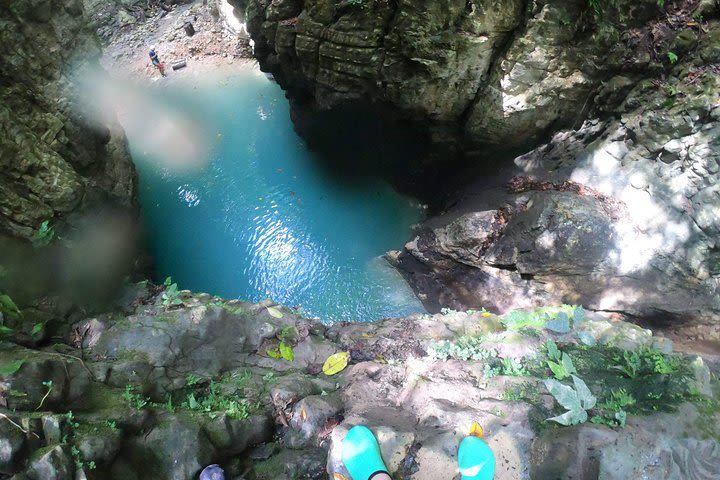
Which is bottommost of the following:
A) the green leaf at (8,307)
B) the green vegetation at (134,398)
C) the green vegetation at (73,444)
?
the green vegetation at (134,398)

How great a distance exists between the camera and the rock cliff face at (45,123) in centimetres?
616

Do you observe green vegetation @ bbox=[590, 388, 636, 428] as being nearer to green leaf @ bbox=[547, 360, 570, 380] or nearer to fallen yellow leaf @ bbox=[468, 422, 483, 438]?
green leaf @ bbox=[547, 360, 570, 380]

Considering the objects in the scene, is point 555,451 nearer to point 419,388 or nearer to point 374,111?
point 419,388

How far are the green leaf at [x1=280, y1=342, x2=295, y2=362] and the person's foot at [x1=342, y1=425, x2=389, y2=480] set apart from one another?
2183 mm

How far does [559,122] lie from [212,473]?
333 inches

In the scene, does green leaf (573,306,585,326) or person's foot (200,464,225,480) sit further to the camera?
green leaf (573,306,585,326)

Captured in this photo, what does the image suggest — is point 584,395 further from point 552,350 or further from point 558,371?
point 552,350

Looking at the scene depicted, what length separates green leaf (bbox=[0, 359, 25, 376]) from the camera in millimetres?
3812

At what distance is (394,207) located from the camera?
11109 millimetres

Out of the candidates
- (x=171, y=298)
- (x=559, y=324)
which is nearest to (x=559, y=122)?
(x=559, y=324)

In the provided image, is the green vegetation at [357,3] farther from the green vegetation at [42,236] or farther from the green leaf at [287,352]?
the green vegetation at [42,236]

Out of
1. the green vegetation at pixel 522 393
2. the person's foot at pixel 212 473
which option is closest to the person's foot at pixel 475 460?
the green vegetation at pixel 522 393

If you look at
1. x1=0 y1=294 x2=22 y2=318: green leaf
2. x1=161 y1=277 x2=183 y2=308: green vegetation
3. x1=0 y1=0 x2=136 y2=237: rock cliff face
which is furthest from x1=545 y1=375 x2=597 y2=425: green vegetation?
x1=0 y1=0 x2=136 y2=237: rock cliff face

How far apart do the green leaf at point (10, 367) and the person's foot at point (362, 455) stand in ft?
10.9
